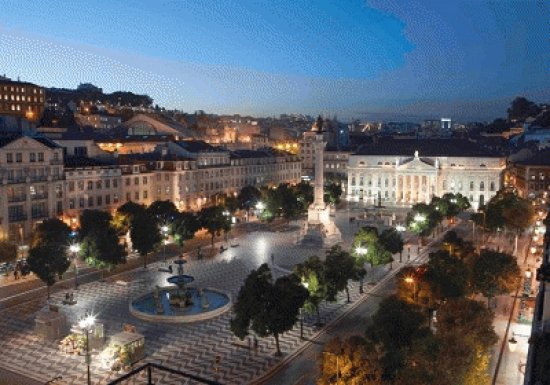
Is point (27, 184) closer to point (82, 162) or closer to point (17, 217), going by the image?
point (17, 217)

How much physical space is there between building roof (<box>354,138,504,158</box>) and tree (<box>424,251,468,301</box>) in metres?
90.2

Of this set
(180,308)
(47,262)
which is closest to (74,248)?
(47,262)

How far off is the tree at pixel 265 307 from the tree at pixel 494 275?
15.9 m

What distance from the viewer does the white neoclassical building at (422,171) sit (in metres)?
125

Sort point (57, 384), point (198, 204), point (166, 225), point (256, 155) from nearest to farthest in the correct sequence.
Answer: point (57, 384) → point (166, 225) → point (198, 204) → point (256, 155)

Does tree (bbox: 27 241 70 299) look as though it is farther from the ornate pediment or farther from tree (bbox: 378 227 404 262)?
the ornate pediment

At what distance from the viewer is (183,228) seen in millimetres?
65688

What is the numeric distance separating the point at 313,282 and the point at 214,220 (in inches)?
1262

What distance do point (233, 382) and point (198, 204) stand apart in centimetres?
7011

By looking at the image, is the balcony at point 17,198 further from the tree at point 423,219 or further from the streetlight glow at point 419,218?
the streetlight glow at point 419,218

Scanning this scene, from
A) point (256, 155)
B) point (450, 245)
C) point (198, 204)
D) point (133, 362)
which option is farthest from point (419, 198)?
point (133, 362)

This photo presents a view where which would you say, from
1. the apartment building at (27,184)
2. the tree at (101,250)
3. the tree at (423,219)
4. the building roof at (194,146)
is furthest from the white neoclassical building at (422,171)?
the tree at (101,250)

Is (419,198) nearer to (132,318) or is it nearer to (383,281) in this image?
(383,281)

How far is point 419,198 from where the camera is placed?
12838 centimetres
